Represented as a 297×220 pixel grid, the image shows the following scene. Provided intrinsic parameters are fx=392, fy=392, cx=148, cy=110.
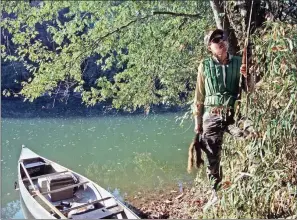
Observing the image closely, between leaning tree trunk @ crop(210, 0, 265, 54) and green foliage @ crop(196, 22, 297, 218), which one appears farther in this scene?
leaning tree trunk @ crop(210, 0, 265, 54)

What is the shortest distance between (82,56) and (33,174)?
1870mm

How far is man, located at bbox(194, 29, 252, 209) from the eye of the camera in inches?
98.9

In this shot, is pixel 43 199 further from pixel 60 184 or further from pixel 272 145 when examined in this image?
pixel 272 145

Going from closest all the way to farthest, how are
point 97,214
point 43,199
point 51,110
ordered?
point 97,214 < point 43,199 < point 51,110

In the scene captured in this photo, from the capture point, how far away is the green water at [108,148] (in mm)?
5816

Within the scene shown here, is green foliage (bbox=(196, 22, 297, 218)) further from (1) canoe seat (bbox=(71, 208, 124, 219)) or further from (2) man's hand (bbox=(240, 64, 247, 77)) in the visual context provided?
(1) canoe seat (bbox=(71, 208, 124, 219))

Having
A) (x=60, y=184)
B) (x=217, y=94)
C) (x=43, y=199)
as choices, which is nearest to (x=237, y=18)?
(x=217, y=94)

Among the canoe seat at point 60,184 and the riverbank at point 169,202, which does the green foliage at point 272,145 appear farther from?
the canoe seat at point 60,184

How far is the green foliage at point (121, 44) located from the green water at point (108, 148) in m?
0.77

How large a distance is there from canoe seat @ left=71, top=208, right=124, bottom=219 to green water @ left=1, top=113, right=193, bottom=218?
1491 mm

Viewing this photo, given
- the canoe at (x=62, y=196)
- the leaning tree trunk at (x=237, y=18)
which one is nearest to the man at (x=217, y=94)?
the leaning tree trunk at (x=237, y=18)

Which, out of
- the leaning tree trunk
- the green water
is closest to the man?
the leaning tree trunk

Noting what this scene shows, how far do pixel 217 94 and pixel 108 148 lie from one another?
659 cm

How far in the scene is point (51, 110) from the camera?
47.7 ft
